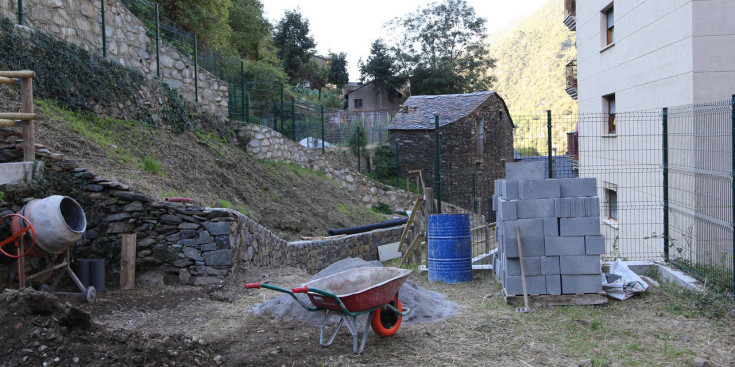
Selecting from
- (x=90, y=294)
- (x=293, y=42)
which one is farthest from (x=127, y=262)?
(x=293, y=42)

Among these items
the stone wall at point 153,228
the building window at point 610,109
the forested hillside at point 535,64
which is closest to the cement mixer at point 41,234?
the stone wall at point 153,228

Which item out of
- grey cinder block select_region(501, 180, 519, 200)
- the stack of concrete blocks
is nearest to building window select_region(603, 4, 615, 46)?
the stack of concrete blocks

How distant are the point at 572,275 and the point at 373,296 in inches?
132

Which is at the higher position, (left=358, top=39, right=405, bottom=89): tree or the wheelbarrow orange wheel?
(left=358, top=39, right=405, bottom=89): tree

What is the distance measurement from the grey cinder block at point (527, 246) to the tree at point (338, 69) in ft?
139

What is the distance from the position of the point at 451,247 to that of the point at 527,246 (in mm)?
1858

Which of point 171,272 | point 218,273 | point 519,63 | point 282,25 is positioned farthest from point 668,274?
point 519,63

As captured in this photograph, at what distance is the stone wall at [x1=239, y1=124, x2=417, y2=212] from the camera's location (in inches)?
671

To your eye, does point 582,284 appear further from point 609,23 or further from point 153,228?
point 609,23

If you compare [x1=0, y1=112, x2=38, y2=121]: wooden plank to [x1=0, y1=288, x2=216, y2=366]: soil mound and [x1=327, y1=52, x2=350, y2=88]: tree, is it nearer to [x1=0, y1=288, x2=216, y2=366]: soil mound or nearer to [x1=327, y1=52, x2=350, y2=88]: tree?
[x1=0, y1=288, x2=216, y2=366]: soil mound

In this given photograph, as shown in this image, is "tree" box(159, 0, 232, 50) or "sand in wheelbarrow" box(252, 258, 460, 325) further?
"tree" box(159, 0, 232, 50)

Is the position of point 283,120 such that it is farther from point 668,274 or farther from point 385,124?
point 668,274

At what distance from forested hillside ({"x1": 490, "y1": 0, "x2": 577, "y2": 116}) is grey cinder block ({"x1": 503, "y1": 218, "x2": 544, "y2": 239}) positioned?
58.5m

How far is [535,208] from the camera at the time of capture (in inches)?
280
